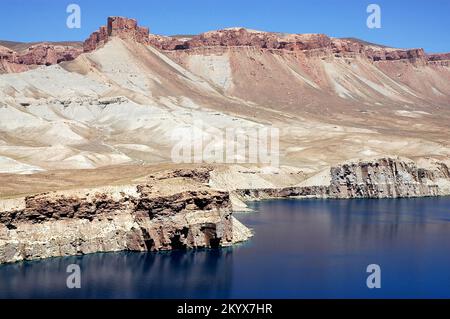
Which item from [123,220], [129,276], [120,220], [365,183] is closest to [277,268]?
[129,276]

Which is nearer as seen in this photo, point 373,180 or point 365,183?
point 373,180

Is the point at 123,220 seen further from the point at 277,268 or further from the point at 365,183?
the point at 365,183

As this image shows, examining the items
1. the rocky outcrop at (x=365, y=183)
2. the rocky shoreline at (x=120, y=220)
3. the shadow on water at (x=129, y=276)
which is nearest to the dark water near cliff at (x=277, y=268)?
the shadow on water at (x=129, y=276)

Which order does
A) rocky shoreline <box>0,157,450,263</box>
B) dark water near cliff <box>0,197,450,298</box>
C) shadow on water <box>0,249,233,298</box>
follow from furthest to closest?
rocky shoreline <box>0,157,450,263</box> → dark water near cliff <box>0,197,450,298</box> → shadow on water <box>0,249,233,298</box>

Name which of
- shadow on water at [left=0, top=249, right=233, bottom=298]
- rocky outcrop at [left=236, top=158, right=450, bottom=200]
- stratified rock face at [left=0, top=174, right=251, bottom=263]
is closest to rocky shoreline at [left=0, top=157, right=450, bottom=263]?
stratified rock face at [left=0, top=174, right=251, bottom=263]

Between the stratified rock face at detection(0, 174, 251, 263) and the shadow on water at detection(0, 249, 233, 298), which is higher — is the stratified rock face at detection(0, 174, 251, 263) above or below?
above

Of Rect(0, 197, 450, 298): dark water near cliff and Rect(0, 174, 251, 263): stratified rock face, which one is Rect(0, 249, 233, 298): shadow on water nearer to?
Rect(0, 197, 450, 298): dark water near cliff
